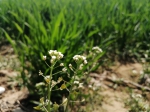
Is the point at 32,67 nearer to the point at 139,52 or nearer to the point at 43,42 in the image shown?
the point at 43,42

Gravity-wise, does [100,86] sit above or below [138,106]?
above

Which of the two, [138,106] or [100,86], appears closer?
[138,106]

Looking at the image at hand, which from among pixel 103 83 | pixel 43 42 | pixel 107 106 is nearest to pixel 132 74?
pixel 103 83

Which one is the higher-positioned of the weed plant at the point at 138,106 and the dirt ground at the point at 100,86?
the dirt ground at the point at 100,86

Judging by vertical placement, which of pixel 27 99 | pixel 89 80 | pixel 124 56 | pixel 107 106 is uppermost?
pixel 124 56

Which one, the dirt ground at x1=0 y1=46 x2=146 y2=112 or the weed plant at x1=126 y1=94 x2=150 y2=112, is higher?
the dirt ground at x1=0 y1=46 x2=146 y2=112

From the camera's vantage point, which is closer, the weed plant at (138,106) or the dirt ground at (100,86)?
the weed plant at (138,106)

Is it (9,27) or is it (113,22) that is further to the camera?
(9,27)

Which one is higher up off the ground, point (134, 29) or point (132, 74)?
point (134, 29)
